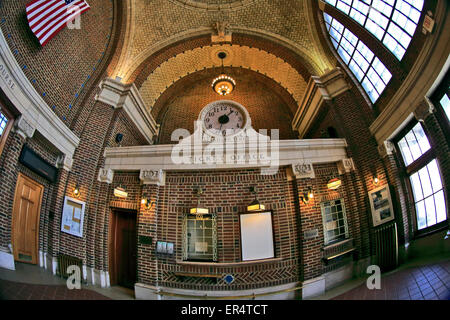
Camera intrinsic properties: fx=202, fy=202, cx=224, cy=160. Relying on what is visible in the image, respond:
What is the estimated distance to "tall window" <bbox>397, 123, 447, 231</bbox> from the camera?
435 centimetres

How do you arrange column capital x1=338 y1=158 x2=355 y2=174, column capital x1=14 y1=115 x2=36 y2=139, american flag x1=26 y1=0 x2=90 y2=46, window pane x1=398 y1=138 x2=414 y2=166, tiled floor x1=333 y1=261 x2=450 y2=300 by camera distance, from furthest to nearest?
column capital x1=338 y1=158 x2=355 y2=174
american flag x1=26 y1=0 x2=90 y2=46
window pane x1=398 y1=138 x2=414 y2=166
column capital x1=14 y1=115 x2=36 y2=139
tiled floor x1=333 y1=261 x2=450 y2=300

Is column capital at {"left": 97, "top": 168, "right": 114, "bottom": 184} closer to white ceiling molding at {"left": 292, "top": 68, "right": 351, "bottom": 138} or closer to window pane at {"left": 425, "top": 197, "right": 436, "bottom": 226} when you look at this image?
white ceiling molding at {"left": 292, "top": 68, "right": 351, "bottom": 138}

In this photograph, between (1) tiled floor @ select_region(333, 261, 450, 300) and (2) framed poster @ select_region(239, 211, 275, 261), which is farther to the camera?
(2) framed poster @ select_region(239, 211, 275, 261)

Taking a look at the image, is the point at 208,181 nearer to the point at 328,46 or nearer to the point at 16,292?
the point at 16,292

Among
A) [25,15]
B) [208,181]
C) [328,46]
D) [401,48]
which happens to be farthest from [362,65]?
[25,15]

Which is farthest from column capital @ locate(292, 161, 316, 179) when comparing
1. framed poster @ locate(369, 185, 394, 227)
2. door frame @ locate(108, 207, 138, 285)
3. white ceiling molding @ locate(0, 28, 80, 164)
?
Result: white ceiling molding @ locate(0, 28, 80, 164)

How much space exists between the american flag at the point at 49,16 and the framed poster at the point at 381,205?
31.2 feet

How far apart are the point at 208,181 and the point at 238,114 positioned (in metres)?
2.81

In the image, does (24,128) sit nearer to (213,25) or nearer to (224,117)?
(224,117)

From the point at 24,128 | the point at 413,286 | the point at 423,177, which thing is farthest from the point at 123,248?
the point at 423,177

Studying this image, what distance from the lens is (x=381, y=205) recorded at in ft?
16.7

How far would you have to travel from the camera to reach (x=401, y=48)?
5.16m

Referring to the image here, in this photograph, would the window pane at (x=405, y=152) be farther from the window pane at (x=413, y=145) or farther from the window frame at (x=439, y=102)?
the window frame at (x=439, y=102)
